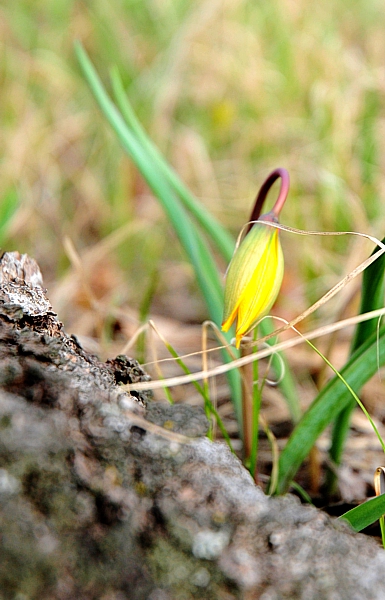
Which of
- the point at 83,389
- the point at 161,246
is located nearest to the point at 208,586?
the point at 83,389

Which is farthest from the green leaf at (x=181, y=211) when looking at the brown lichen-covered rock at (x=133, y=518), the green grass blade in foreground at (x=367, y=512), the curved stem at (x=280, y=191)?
the brown lichen-covered rock at (x=133, y=518)

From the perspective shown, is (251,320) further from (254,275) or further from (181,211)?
(181,211)

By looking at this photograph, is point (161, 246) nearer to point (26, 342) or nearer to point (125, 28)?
point (125, 28)

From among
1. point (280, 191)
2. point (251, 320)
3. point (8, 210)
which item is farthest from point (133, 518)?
point (8, 210)

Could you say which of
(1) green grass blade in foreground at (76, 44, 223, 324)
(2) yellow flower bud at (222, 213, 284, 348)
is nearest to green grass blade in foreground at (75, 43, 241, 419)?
(1) green grass blade in foreground at (76, 44, 223, 324)

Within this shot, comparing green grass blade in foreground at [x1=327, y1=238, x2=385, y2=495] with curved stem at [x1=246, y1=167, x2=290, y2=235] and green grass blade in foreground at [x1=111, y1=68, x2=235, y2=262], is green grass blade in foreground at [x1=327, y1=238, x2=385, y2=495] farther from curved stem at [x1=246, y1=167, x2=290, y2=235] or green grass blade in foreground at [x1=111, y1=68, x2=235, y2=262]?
green grass blade in foreground at [x1=111, y1=68, x2=235, y2=262]

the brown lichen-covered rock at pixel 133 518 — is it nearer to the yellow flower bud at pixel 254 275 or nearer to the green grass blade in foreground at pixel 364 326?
the yellow flower bud at pixel 254 275
